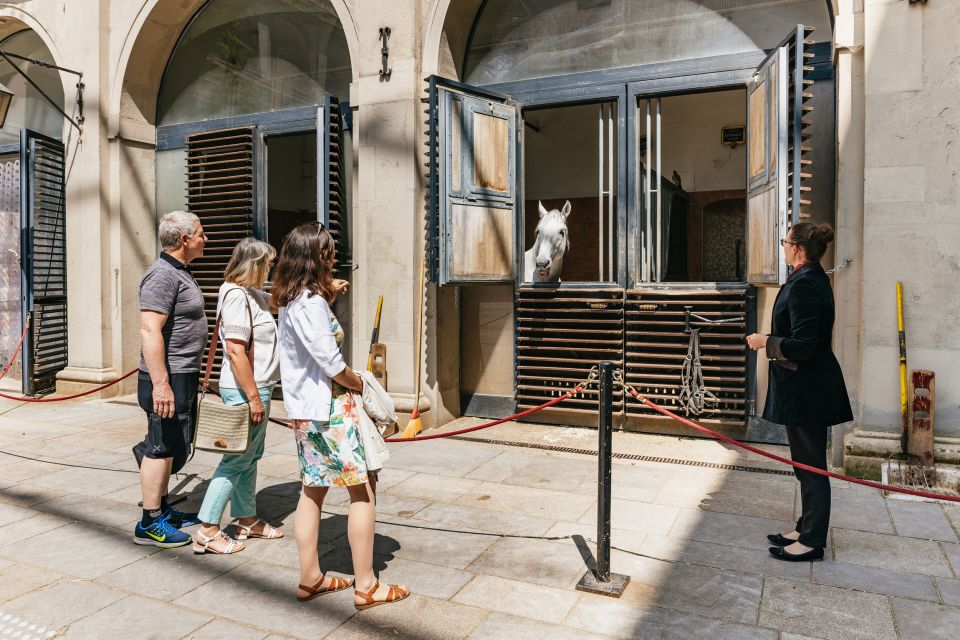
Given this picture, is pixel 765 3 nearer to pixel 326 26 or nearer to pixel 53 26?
pixel 326 26

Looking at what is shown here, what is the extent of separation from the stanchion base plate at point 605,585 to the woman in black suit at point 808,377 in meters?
1.00

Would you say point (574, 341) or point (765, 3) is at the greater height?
point (765, 3)

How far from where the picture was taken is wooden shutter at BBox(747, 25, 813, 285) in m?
5.86

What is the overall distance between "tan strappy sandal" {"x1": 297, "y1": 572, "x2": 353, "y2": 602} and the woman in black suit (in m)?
2.37

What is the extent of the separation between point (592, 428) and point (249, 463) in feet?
13.6

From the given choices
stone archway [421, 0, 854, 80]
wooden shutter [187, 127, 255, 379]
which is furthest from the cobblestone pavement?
stone archway [421, 0, 854, 80]

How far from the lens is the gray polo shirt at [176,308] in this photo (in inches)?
171

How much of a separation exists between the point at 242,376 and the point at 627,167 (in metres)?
4.71

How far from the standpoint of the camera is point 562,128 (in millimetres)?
12906

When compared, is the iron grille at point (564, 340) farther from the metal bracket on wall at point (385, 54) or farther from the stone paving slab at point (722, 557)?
the stone paving slab at point (722, 557)

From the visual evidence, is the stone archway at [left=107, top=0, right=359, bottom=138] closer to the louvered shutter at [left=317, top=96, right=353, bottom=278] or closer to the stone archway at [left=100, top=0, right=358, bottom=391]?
the stone archway at [left=100, top=0, right=358, bottom=391]

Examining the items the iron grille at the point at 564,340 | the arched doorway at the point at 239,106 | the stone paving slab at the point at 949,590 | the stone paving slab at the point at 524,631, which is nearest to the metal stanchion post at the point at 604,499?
the stone paving slab at the point at 524,631

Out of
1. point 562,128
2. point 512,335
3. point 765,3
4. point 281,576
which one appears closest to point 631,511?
point 281,576

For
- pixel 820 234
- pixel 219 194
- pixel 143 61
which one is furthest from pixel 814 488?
pixel 143 61
